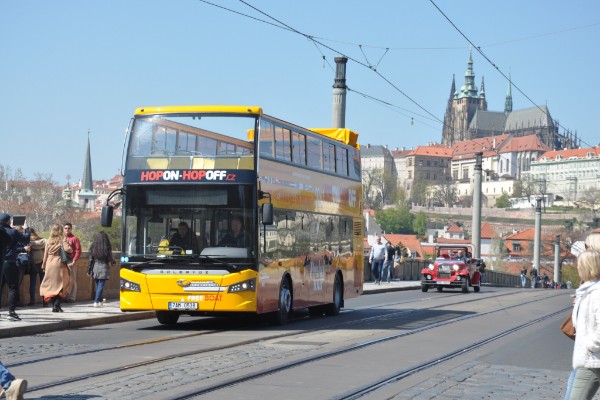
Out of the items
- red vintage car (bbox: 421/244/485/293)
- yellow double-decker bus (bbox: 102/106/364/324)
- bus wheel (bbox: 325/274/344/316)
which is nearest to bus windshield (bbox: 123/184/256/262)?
yellow double-decker bus (bbox: 102/106/364/324)

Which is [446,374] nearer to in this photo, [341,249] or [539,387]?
[539,387]

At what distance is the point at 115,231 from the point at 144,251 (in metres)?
66.3

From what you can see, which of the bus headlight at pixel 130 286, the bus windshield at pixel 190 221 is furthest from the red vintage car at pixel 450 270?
the bus headlight at pixel 130 286

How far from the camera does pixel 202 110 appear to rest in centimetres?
1861

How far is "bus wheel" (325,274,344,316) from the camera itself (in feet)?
77.7

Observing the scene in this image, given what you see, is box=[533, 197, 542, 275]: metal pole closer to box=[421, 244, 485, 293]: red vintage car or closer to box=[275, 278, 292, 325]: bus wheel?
box=[421, 244, 485, 293]: red vintage car

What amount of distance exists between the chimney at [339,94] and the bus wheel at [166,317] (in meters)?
14.0

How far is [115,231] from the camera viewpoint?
83.3 metres

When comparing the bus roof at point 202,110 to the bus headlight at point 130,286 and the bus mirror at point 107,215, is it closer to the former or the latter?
the bus mirror at point 107,215

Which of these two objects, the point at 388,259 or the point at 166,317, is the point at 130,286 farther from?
the point at 388,259

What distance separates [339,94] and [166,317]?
14.7 metres

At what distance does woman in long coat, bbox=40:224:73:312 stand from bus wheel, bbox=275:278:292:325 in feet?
13.5

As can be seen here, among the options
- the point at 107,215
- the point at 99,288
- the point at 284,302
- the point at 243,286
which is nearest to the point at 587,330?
the point at 243,286

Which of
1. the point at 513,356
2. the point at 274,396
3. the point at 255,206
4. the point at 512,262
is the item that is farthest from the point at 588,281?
the point at 512,262
